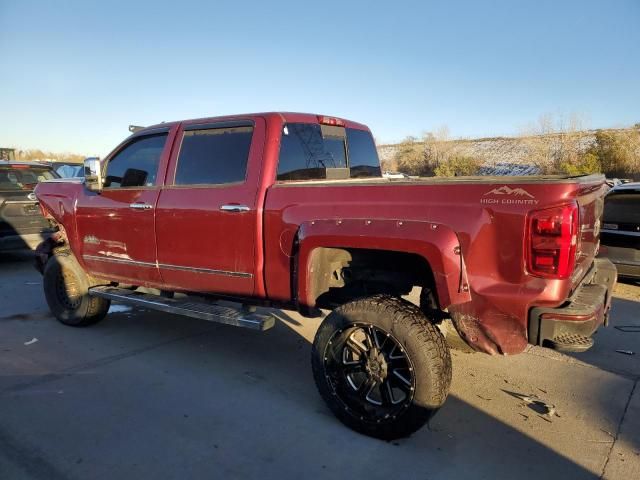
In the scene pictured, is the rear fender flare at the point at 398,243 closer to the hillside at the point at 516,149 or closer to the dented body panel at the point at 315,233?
the dented body panel at the point at 315,233

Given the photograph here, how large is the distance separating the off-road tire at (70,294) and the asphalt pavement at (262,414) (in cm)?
22

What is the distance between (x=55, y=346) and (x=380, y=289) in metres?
3.24

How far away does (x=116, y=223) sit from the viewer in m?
4.75

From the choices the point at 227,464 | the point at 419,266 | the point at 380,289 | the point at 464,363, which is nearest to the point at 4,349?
the point at 227,464

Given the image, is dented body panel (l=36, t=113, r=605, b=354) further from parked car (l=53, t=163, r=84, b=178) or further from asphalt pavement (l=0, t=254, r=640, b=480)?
parked car (l=53, t=163, r=84, b=178)

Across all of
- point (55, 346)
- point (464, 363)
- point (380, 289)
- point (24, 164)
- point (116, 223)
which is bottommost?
point (464, 363)

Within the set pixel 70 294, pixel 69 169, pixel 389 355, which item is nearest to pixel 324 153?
pixel 389 355

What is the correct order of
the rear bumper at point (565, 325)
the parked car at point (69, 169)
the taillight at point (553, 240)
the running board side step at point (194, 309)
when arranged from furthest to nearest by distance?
the parked car at point (69, 169) → the running board side step at point (194, 309) → the rear bumper at point (565, 325) → the taillight at point (553, 240)

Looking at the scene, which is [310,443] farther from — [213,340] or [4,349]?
[4,349]

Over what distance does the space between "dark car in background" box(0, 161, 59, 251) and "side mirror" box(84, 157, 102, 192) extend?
3.98 m

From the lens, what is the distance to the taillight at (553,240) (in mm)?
2629

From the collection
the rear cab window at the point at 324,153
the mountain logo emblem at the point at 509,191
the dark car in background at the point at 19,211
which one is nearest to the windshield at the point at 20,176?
the dark car in background at the point at 19,211

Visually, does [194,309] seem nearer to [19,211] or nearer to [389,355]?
[389,355]

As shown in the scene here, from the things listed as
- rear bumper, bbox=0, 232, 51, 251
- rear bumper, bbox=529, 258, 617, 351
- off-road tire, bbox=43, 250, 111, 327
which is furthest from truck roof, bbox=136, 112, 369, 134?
rear bumper, bbox=0, 232, 51, 251
